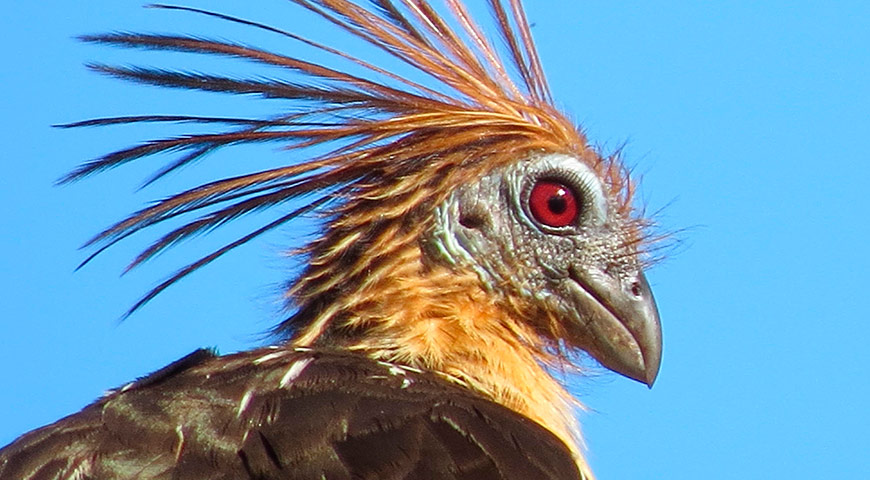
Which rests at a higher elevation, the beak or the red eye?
the red eye

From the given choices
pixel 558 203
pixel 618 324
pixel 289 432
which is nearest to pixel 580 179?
pixel 558 203

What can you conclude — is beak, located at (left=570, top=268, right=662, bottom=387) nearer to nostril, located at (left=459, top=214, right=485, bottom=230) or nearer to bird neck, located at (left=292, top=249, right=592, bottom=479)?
bird neck, located at (left=292, top=249, right=592, bottom=479)

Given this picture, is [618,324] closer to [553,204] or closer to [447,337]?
[553,204]

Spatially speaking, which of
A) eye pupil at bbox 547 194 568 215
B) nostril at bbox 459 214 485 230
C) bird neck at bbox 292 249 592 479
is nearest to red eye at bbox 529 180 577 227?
eye pupil at bbox 547 194 568 215

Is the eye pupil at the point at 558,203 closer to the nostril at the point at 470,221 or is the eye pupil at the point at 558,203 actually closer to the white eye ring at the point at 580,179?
the white eye ring at the point at 580,179

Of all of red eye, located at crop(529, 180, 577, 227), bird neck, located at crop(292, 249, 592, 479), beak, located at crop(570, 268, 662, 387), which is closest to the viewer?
bird neck, located at crop(292, 249, 592, 479)

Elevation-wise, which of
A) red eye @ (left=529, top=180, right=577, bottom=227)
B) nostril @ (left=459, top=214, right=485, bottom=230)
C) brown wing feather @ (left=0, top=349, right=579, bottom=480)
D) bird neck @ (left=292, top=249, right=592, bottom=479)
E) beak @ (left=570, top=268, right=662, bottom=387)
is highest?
red eye @ (left=529, top=180, right=577, bottom=227)

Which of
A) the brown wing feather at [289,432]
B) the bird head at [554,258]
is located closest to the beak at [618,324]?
the bird head at [554,258]

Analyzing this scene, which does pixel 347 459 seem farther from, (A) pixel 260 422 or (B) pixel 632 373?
(B) pixel 632 373
